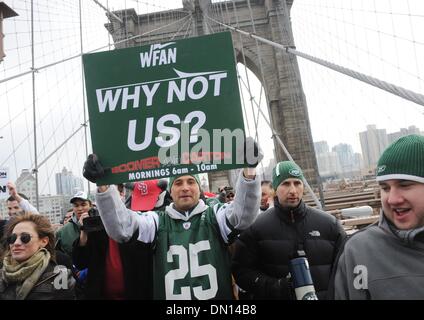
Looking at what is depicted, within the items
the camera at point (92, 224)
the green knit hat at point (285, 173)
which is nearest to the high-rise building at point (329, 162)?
the green knit hat at point (285, 173)

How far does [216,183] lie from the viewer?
12.5m

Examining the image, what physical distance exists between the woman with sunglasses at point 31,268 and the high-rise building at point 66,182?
3535mm

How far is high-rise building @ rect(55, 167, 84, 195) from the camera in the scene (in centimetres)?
514

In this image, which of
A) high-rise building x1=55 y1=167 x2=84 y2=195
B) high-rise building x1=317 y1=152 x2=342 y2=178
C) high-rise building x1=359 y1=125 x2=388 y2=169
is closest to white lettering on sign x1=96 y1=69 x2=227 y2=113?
high-rise building x1=359 y1=125 x2=388 y2=169

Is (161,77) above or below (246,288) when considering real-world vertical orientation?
above

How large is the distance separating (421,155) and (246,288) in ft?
2.73

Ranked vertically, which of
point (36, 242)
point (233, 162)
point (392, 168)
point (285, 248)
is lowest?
point (285, 248)

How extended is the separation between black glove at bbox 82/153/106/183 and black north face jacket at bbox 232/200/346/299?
25.1 inches

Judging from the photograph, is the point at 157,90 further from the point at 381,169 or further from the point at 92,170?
the point at 381,169

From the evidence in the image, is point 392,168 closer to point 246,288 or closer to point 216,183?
point 246,288

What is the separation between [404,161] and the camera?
0.92 meters

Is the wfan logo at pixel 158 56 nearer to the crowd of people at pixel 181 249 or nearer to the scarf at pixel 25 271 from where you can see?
the crowd of people at pixel 181 249
